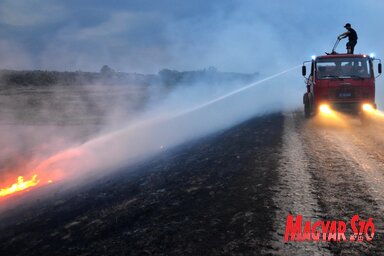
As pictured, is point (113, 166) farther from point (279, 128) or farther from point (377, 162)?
point (377, 162)

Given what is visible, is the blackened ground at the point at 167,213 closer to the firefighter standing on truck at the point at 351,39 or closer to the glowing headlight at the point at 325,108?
the glowing headlight at the point at 325,108

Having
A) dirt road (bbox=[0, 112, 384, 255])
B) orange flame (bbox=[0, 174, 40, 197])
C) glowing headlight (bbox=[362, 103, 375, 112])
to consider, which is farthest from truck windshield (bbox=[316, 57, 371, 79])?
orange flame (bbox=[0, 174, 40, 197])

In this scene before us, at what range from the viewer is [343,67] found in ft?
40.8

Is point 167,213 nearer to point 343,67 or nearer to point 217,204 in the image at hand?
point 217,204

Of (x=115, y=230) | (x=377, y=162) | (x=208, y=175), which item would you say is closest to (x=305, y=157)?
(x=377, y=162)

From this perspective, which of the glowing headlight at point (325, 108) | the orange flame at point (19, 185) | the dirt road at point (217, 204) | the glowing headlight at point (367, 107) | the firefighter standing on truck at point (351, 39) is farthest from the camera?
the firefighter standing on truck at point (351, 39)

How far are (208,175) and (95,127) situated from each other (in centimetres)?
1247

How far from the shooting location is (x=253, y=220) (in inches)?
191

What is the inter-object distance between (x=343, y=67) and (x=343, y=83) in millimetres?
799

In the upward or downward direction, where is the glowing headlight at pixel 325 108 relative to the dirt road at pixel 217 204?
upward

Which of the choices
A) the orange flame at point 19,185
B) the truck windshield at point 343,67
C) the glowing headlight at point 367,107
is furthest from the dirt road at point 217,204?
the truck windshield at point 343,67

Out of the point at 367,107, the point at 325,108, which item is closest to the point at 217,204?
the point at 325,108

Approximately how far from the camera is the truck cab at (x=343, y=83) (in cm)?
1188

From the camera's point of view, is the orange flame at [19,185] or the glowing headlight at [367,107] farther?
the glowing headlight at [367,107]
